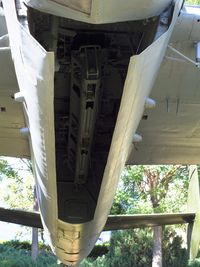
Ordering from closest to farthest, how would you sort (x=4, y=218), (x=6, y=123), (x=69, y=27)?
(x=69, y=27), (x=6, y=123), (x=4, y=218)

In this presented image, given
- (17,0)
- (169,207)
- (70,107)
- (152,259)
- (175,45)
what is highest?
(17,0)

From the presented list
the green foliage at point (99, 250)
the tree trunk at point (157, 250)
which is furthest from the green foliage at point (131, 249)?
the green foliage at point (99, 250)

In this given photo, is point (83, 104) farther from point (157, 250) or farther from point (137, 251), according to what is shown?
point (137, 251)

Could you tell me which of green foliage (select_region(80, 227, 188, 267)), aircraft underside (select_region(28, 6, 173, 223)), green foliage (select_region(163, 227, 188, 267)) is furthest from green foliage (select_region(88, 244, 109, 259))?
aircraft underside (select_region(28, 6, 173, 223))

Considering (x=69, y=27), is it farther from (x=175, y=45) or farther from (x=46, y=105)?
(x=175, y=45)

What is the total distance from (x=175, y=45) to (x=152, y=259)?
14.2 meters

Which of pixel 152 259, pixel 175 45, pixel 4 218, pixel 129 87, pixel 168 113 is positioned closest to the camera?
pixel 129 87

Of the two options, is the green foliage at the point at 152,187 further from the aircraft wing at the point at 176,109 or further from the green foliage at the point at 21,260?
the aircraft wing at the point at 176,109

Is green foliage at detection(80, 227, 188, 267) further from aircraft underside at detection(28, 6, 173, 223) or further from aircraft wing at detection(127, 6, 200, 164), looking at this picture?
aircraft underside at detection(28, 6, 173, 223)

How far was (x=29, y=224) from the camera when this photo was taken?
29.6ft

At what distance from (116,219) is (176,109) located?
3.00 meters

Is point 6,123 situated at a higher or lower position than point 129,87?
lower

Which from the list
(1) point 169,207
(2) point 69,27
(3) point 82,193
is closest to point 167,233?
(1) point 169,207

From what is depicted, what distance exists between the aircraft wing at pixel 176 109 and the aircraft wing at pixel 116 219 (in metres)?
1.21
